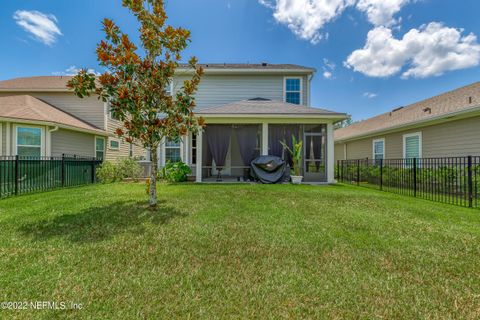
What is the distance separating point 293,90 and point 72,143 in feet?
42.7

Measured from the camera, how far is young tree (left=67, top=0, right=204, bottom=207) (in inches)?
172

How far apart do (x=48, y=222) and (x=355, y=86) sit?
2549 cm

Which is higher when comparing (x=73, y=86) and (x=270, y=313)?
(x=73, y=86)

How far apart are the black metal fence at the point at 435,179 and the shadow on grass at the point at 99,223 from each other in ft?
25.3

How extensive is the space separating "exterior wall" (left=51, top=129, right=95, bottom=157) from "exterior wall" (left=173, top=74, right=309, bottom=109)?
253 inches

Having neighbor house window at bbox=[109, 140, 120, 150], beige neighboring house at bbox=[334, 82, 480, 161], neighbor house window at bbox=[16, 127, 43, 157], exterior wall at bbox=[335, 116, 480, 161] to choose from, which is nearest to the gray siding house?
beige neighboring house at bbox=[334, 82, 480, 161]

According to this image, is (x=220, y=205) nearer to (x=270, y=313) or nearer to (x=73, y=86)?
(x=270, y=313)

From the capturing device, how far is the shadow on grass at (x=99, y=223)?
3479mm

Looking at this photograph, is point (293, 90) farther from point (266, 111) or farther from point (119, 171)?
point (119, 171)

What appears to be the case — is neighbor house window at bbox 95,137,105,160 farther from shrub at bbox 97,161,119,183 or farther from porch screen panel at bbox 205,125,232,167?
porch screen panel at bbox 205,125,232,167

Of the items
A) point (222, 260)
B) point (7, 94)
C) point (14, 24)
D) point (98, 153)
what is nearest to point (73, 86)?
point (222, 260)

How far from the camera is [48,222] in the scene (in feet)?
13.3

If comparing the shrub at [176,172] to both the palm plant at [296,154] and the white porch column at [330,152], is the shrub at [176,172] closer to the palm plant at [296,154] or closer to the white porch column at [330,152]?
the palm plant at [296,154]

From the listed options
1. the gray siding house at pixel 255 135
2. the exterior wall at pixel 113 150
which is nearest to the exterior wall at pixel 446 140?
the gray siding house at pixel 255 135
